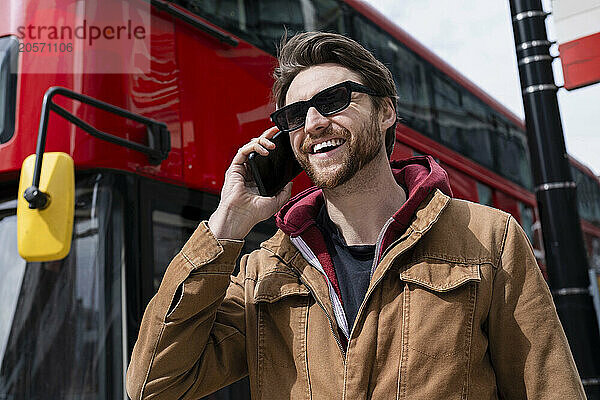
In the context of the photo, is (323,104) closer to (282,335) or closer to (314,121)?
(314,121)

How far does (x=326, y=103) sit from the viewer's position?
2.18m

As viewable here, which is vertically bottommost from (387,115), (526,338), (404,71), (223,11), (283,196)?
(526,338)

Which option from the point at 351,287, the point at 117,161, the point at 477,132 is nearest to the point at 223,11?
the point at 117,161

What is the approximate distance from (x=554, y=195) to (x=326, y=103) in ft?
6.97

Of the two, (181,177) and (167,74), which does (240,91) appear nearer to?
(167,74)

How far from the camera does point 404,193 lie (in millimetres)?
2320

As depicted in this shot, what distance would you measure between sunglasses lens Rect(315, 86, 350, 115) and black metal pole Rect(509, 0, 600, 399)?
2.05 metres

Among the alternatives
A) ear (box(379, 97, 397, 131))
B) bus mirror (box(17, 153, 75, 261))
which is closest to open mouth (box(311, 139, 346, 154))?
ear (box(379, 97, 397, 131))

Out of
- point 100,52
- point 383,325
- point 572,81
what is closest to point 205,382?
point 383,325

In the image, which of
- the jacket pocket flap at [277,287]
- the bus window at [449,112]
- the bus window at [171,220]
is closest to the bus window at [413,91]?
the bus window at [449,112]

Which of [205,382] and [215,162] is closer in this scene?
[205,382]

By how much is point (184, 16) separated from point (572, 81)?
2.11 meters

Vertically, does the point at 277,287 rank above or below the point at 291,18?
below

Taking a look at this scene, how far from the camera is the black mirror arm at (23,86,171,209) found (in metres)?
2.78
